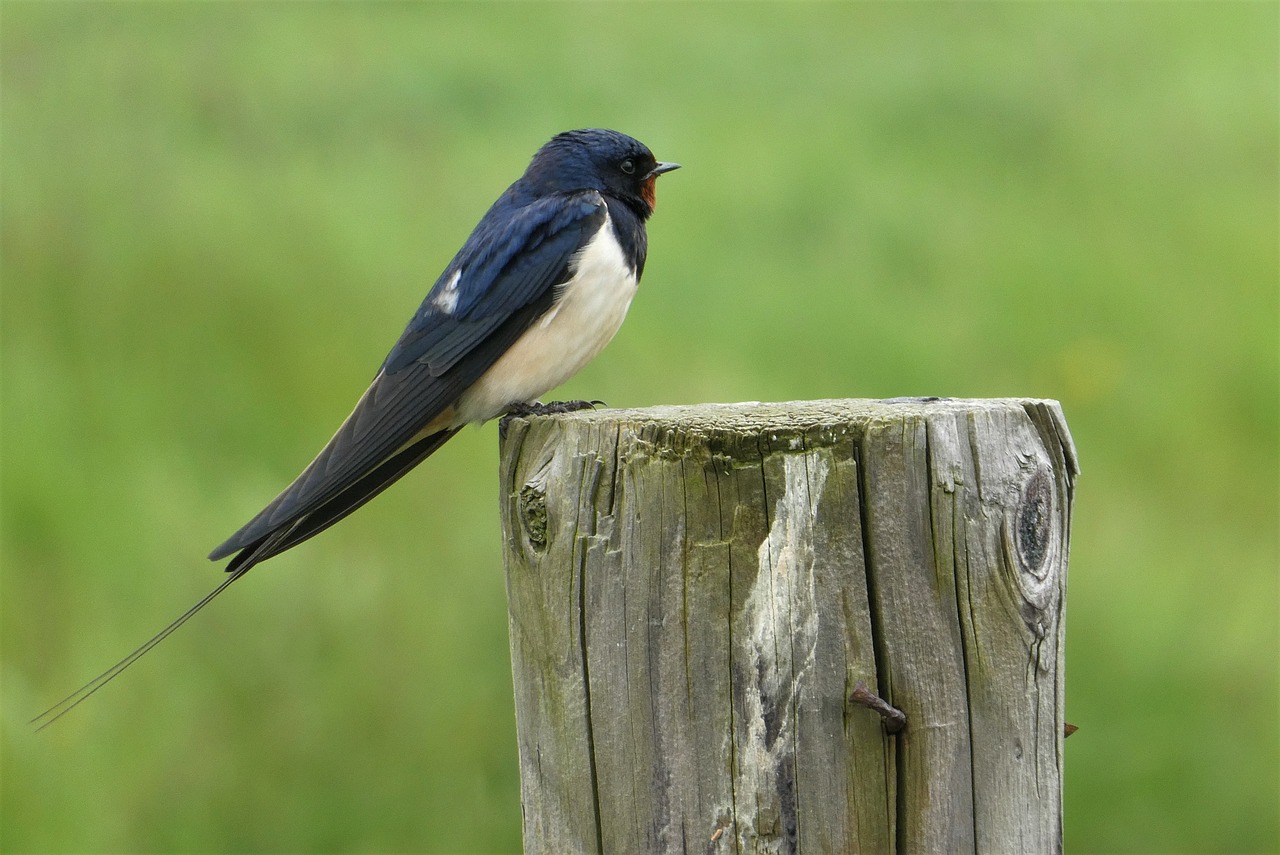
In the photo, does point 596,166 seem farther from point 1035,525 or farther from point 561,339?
point 1035,525

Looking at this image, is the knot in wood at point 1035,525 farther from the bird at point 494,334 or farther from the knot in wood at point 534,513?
the bird at point 494,334

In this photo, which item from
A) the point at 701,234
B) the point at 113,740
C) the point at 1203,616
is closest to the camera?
the point at 113,740

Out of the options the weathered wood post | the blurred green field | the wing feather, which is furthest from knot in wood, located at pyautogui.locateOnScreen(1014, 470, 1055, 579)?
the blurred green field

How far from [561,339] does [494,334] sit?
0.20 m

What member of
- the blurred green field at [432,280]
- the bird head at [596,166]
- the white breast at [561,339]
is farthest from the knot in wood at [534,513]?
the blurred green field at [432,280]

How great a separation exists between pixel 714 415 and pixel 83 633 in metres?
3.86

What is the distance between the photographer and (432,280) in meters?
6.15

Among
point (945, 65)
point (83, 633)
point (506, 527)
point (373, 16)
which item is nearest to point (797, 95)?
point (945, 65)

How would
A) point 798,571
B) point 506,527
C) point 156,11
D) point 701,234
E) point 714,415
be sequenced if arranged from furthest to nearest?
point 156,11 < point 701,234 < point 506,527 < point 714,415 < point 798,571

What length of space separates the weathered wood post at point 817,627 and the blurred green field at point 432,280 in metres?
2.89

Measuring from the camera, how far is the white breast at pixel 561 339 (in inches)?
131

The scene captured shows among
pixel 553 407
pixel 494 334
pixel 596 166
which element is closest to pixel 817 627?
pixel 553 407

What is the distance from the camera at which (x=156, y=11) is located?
7398 mm

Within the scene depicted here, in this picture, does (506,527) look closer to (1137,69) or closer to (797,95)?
(797,95)
